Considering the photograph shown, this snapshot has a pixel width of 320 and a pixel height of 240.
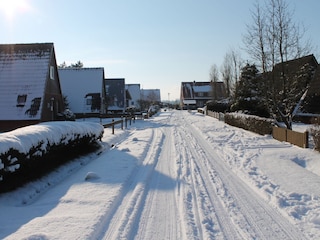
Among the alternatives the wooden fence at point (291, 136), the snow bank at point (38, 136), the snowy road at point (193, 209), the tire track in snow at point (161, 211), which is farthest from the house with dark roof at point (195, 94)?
the tire track in snow at point (161, 211)

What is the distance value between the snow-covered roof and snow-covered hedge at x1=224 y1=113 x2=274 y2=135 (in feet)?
75.0

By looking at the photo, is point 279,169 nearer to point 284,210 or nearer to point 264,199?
point 264,199

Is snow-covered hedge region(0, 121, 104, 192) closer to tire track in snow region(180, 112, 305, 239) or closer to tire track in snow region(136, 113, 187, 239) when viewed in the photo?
tire track in snow region(136, 113, 187, 239)

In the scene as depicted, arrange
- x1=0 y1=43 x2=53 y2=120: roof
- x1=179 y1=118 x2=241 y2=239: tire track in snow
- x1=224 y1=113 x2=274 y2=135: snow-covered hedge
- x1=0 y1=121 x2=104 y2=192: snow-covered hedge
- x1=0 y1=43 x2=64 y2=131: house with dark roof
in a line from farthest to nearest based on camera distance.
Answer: x1=0 y1=43 x2=53 y2=120: roof → x1=0 y1=43 x2=64 y2=131: house with dark roof → x1=224 y1=113 x2=274 y2=135: snow-covered hedge → x1=0 y1=121 x2=104 y2=192: snow-covered hedge → x1=179 y1=118 x2=241 y2=239: tire track in snow

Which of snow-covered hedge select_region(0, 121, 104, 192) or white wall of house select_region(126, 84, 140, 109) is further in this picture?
white wall of house select_region(126, 84, 140, 109)

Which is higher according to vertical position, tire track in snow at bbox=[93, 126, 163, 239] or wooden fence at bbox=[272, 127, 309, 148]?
wooden fence at bbox=[272, 127, 309, 148]

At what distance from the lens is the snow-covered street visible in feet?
17.9

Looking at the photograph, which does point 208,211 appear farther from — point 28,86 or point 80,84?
point 80,84

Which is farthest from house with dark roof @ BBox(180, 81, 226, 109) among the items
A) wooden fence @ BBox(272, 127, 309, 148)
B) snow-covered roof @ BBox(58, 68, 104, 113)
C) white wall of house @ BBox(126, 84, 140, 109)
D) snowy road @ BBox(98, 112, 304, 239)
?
snowy road @ BBox(98, 112, 304, 239)

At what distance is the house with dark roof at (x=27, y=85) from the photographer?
27094 millimetres

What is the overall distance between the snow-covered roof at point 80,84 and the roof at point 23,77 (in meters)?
15.5

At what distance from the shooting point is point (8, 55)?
30.1 metres

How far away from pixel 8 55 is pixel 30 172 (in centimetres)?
2486

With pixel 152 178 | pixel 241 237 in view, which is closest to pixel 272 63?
pixel 152 178
